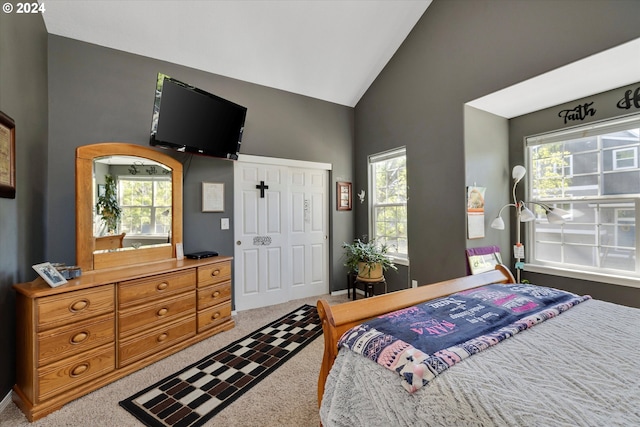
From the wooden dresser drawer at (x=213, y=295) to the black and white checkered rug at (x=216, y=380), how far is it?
463mm

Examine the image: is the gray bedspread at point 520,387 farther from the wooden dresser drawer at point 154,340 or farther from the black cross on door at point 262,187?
the black cross on door at point 262,187

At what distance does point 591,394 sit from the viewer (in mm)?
870

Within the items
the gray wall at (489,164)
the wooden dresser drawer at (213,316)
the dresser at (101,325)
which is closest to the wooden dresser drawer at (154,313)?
the dresser at (101,325)

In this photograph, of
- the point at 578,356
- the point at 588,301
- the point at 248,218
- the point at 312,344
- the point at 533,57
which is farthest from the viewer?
the point at 248,218

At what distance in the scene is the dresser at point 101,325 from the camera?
5.78ft

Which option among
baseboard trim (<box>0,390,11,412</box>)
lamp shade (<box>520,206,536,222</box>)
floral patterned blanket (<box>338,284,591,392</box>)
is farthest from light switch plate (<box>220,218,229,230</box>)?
lamp shade (<box>520,206,536,222</box>)

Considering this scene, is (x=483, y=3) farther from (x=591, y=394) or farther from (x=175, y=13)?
(x=591, y=394)

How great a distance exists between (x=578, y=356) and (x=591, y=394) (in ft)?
0.86

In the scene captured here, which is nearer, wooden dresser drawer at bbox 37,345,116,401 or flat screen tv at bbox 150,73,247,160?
wooden dresser drawer at bbox 37,345,116,401

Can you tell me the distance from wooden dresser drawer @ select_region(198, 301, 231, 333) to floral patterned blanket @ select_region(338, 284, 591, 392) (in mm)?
1938

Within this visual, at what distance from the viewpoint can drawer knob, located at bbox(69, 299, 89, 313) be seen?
1887mm

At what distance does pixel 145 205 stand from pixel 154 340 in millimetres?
1253

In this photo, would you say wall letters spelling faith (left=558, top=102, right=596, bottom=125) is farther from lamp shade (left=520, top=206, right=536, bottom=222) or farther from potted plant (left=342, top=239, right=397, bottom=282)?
potted plant (left=342, top=239, right=397, bottom=282)

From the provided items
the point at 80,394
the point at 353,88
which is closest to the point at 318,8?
the point at 353,88
